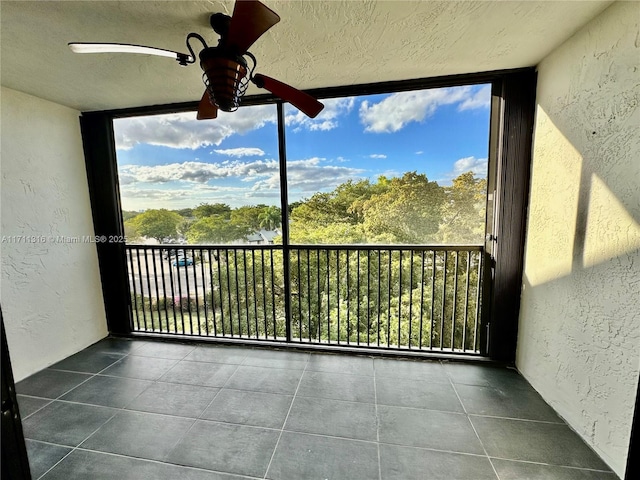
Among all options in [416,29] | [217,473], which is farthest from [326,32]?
[217,473]

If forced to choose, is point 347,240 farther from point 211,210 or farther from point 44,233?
point 44,233

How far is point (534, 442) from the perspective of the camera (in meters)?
1.54

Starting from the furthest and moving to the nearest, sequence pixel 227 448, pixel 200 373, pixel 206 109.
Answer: pixel 200 373 → pixel 206 109 → pixel 227 448

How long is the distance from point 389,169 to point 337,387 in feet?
7.39

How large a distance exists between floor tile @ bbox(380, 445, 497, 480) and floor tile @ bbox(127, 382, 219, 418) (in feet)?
3.99

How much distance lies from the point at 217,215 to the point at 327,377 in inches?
79.4

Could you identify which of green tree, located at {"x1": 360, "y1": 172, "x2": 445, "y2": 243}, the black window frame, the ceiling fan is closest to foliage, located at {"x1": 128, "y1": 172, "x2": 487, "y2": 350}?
green tree, located at {"x1": 360, "y1": 172, "x2": 445, "y2": 243}

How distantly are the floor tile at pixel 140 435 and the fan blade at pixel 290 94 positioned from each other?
6.72ft

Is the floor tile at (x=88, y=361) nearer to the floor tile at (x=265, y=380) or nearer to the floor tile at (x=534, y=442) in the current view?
the floor tile at (x=265, y=380)

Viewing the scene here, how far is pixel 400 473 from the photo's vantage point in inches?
53.8

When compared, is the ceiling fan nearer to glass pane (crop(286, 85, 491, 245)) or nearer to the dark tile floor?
glass pane (crop(286, 85, 491, 245))

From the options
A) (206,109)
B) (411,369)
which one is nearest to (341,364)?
(411,369)

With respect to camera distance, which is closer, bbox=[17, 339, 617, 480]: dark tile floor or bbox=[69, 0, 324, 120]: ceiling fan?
bbox=[69, 0, 324, 120]: ceiling fan

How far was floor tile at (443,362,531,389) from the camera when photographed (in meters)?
2.04
